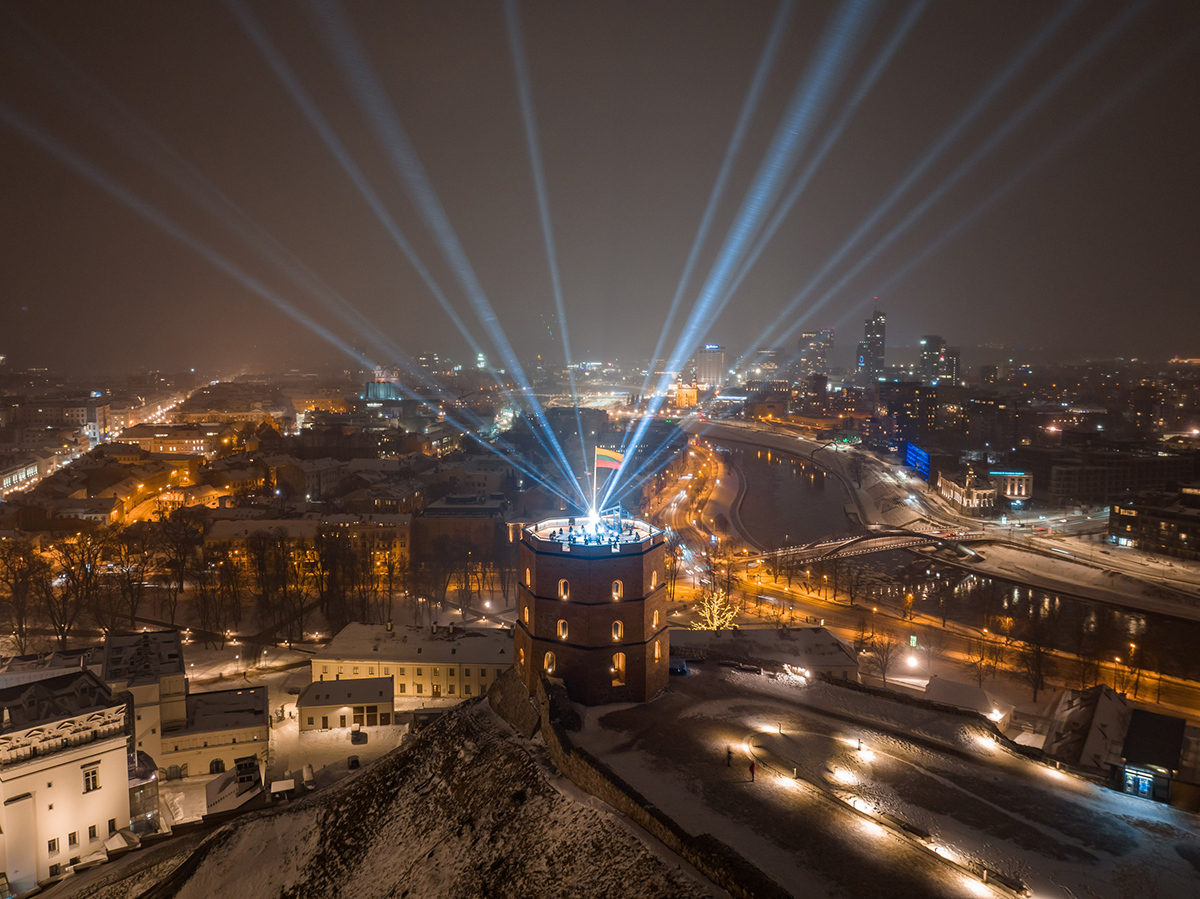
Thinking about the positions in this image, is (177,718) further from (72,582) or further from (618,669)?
(72,582)

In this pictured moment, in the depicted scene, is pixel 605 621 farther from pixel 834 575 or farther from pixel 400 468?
pixel 400 468

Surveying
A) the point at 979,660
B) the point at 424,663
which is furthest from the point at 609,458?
the point at 979,660

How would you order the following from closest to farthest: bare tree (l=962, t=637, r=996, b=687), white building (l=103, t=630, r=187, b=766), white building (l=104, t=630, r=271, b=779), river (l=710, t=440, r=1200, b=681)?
white building (l=103, t=630, r=187, b=766) < white building (l=104, t=630, r=271, b=779) < bare tree (l=962, t=637, r=996, b=687) < river (l=710, t=440, r=1200, b=681)

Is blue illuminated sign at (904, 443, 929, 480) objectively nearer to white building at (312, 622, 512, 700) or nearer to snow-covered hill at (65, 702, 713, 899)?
white building at (312, 622, 512, 700)

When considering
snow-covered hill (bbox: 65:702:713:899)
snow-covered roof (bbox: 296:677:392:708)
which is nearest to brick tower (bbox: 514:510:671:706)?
snow-covered hill (bbox: 65:702:713:899)

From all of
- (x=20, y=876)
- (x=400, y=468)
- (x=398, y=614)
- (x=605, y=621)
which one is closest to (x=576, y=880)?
(x=605, y=621)

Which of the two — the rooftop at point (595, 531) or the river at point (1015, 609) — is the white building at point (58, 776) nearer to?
the rooftop at point (595, 531)

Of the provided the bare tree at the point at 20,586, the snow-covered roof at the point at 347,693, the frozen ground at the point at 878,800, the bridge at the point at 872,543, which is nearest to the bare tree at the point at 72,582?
the bare tree at the point at 20,586
